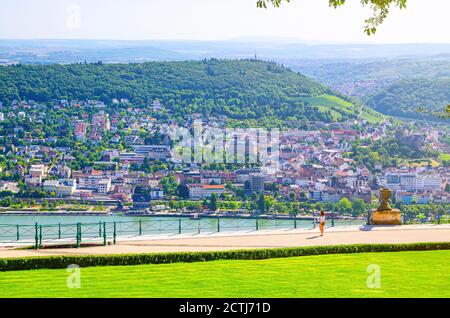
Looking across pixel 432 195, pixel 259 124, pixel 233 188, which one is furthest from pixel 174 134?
pixel 432 195

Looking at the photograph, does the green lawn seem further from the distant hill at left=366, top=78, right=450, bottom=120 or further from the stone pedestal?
the distant hill at left=366, top=78, right=450, bottom=120

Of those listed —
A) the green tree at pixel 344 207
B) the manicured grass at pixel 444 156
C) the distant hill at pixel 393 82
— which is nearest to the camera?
the green tree at pixel 344 207

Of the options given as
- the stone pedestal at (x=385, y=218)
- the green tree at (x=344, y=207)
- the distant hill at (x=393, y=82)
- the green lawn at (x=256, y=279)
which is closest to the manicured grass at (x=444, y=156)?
the distant hill at (x=393, y=82)

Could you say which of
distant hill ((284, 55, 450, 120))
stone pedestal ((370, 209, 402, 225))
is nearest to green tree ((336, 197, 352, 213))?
distant hill ((284, 55, 450, 120))

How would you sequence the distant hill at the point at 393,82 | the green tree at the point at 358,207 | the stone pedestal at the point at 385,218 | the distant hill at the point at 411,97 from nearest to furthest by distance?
the stone pedestal at the point at 385,218 → the green tree at the point at 358,207 → the distant hill at the point at 411,97 → the distant hill at the point at 393,82

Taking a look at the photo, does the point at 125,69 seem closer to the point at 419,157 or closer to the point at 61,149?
the point at 61,149

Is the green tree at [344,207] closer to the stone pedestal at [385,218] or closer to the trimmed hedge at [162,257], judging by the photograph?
the stone pedestal at [385,218]

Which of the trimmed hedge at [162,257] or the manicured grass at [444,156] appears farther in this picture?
the manicured grass at [444,156]
